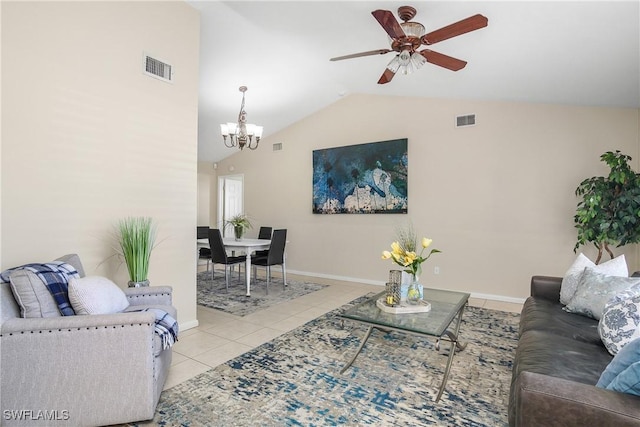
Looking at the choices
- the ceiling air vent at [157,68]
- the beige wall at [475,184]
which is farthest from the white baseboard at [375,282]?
the ceiling air vent at [157,68]

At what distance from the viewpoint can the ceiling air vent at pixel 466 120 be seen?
4672 millimetres

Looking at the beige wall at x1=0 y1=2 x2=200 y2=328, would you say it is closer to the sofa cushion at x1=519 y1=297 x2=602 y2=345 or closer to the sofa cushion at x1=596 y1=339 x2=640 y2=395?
the sofa cushion at x1=519 y1=297 x2=602 y2=345

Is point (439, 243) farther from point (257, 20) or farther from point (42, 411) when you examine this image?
point (42, 411)

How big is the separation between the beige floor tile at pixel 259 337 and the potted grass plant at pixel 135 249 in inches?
39.6

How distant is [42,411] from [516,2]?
3864mm

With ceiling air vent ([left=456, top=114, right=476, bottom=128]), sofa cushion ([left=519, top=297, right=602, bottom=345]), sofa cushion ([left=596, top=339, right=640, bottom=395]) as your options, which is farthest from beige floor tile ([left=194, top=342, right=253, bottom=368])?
ceiling air vent ([left=456, top=114, right=476, bottom=128])

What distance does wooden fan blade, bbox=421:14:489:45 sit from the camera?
2.12 meters

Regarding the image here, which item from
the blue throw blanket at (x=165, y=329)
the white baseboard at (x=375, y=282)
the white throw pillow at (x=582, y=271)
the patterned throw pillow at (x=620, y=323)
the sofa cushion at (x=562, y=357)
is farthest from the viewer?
the white baseboard at (x=375, y=282)

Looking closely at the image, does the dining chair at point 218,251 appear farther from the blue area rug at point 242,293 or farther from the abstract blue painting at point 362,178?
the abstract blue painting at point 362,178

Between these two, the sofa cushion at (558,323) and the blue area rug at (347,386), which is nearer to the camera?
the blue area rug at (347,386)

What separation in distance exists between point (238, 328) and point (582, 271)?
10.1ft

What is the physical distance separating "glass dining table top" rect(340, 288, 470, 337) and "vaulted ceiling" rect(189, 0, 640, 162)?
2319mm

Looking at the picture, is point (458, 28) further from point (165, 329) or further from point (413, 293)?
point (165, 329)

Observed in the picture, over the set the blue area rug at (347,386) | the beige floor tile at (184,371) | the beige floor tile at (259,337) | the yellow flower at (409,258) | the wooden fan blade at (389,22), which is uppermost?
the wooden fan blade at (389,22)
